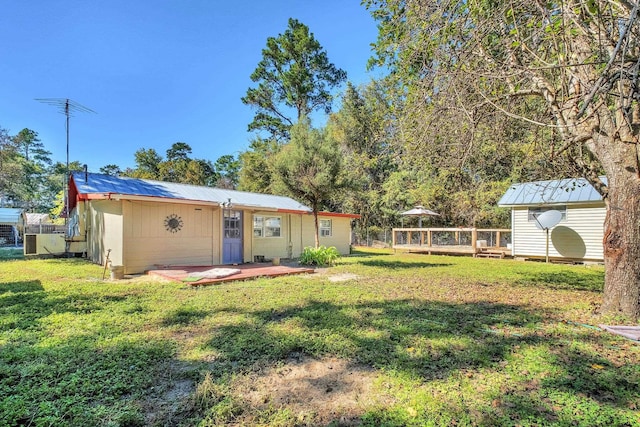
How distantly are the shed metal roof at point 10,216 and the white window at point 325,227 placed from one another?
67.8 feet

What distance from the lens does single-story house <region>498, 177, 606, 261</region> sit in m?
11.5

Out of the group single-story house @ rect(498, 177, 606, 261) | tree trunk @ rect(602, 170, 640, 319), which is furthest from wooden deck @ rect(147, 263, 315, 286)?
single-story house @ rect(498, 177, 606, 261)

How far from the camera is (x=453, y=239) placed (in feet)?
55.4

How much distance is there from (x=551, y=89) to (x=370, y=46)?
2804 millimetres

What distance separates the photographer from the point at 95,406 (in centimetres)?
230

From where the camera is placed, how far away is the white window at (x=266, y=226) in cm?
1209

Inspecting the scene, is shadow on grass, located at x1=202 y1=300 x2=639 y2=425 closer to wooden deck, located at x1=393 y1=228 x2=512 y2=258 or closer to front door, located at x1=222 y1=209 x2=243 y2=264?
front door, located at x1=222 y1=209 x2=243 y2=264

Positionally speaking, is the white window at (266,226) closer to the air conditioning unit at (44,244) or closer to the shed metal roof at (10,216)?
the air conditioning unit at (44,244)

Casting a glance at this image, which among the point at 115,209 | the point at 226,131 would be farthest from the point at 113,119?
the point at 115,209

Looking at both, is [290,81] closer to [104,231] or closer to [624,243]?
[104,231]

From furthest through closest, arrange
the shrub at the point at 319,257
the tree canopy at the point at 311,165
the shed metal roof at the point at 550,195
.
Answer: the shed metal roof at the point at 550,195
the shrub at the point at 319,257
the tree canopy at the point at 311,165

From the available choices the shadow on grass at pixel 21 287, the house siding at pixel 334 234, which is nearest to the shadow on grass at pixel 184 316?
the shadow on grass at pixel 21 287

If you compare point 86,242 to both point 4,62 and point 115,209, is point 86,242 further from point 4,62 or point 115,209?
point 4,62

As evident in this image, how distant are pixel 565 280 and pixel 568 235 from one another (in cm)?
542
